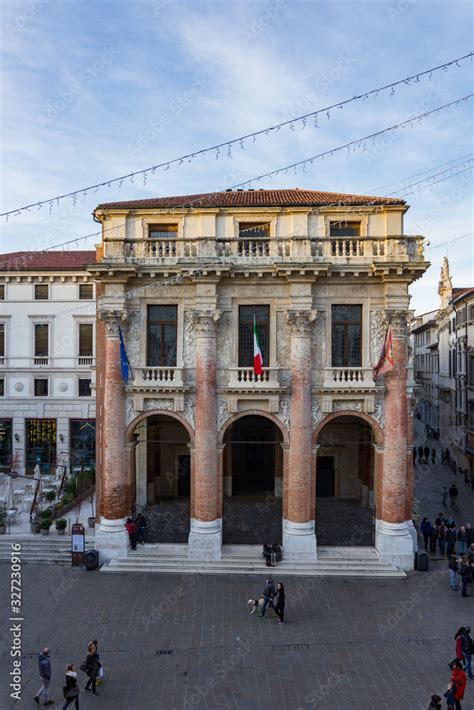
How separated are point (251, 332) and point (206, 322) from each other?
213cm

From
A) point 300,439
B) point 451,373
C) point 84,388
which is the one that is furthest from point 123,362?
point 451,373

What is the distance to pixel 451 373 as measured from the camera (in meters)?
44.6

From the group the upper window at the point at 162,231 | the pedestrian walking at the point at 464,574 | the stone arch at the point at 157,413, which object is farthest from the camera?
the upper window at the point at 162,231

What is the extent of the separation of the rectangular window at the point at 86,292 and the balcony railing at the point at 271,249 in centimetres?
1493

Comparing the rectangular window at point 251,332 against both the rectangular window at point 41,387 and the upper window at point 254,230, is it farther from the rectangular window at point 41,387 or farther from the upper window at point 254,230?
the rectangular window at point 41,387

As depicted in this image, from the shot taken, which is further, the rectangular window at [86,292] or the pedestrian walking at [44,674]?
the rectangular window at [86,292]

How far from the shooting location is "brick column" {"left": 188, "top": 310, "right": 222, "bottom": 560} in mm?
20453

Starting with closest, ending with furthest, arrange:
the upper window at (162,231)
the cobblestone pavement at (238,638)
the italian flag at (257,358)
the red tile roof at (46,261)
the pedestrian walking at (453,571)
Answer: the cobblestone pavement at (238,638) → the pedestrian walking at (453,571) → the italian flag at (257,358) → the upper window at (162,231) → the red tile roof at (46,261)

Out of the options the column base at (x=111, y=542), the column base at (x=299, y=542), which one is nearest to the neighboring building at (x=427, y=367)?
the column base at (x=299, y=542)

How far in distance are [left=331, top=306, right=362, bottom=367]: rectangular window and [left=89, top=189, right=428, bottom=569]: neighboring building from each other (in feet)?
0.14

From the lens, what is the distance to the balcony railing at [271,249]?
20.4 metres

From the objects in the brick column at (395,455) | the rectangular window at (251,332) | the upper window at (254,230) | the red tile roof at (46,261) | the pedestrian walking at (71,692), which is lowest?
the pedestrian walking at (71,692)

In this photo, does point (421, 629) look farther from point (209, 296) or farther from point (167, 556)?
point (209, 296)

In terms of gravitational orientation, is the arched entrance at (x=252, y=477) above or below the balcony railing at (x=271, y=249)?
below
